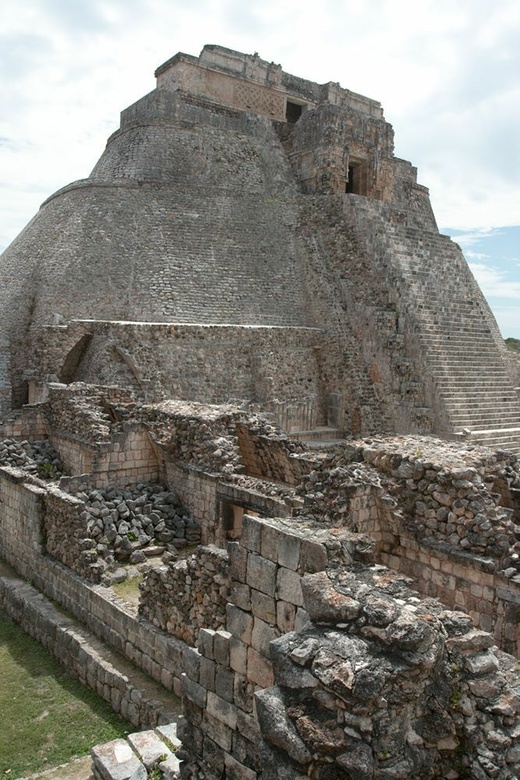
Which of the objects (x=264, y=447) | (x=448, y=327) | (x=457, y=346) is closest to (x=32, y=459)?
(x=264, y=447)

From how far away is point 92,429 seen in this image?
11.1 m

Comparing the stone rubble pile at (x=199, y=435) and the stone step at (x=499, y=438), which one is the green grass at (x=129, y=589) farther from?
the stone step at (x=499, y=438)

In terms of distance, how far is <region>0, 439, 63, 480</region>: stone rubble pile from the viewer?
37.6ft

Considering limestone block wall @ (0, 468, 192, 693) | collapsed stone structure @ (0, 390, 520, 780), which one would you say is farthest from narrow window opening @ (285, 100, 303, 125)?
limestone block wall @ (0, 468, 192, 693)

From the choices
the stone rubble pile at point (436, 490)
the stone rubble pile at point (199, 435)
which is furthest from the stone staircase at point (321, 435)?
the stone rubble pile at point (436, 490)

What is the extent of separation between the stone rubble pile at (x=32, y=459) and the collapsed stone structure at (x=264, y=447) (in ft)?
0.19

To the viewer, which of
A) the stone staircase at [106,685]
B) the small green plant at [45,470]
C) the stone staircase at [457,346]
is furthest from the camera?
the stone staircase at [457,346]

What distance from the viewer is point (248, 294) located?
19.5m

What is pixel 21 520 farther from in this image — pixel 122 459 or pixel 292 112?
pixel 292 112

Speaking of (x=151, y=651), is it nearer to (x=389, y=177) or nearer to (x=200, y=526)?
(x=200, y=526)

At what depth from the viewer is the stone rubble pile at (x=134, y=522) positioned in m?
8.77

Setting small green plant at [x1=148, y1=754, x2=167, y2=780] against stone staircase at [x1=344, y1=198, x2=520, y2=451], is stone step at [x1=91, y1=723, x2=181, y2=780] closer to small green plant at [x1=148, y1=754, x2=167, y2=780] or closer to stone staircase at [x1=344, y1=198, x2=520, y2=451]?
small green plant at [x1=148, y1=754, x2=167, y2=780]

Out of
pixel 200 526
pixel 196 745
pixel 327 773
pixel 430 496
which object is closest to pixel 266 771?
pixel 327 773

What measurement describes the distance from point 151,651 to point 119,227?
1526 cm
